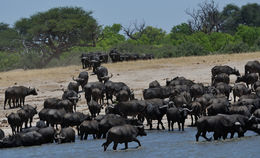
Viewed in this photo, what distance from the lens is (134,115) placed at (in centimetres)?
2481

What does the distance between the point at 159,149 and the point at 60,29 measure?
5275cm

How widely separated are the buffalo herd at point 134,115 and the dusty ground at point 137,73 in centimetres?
567

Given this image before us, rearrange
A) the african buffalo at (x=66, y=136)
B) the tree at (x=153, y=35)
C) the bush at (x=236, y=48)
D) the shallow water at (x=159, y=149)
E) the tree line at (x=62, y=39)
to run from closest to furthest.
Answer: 1. the shallow water at (x=159, y=149)
2. the african buffalo at (x=66, y=136)
3. the bush at (x=236, y=48)
4. the tree line at (x=62, y=39)
5. the tree at (x=153, y=35)

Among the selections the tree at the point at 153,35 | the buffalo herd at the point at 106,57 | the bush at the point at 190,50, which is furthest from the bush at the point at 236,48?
the tree at the point at 153,35

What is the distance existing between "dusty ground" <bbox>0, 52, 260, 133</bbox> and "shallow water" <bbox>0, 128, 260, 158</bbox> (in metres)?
→ 13.6

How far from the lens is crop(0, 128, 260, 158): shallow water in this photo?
1792 cm

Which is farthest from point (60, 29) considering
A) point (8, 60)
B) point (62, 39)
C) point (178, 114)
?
point (178, 114)

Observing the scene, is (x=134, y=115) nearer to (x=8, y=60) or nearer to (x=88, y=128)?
(x=88, y=128)

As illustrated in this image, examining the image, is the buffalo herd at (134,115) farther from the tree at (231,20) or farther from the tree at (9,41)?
the tree at (231,20)

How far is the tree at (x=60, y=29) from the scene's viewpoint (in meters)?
71.4

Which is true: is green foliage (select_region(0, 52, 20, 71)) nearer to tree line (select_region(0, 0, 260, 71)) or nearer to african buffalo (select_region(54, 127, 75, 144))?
tree line (select_region(0, 0, 260, 71))

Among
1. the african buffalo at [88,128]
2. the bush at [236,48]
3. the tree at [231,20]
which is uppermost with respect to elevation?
the tree at [231,20]

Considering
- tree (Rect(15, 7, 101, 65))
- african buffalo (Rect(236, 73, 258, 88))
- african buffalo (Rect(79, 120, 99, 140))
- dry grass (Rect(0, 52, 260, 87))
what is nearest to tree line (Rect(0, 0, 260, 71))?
tree (Rect(15, 7, 101, 65))

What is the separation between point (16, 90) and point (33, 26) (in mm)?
40802
